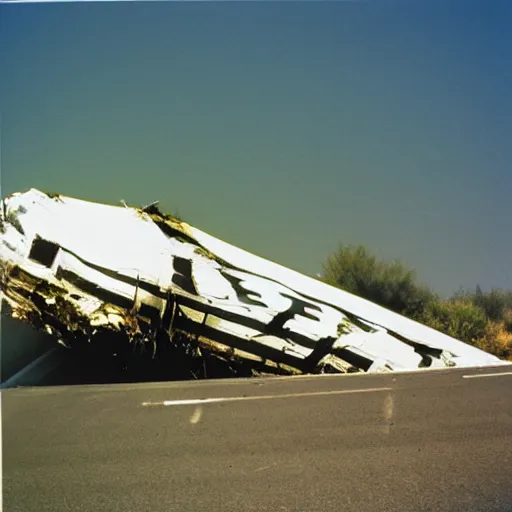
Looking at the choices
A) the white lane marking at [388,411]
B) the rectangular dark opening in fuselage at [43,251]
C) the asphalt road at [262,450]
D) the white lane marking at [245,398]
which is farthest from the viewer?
the rectangular dark opening in fuselage at [43,251]

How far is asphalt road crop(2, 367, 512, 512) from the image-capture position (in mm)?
3533

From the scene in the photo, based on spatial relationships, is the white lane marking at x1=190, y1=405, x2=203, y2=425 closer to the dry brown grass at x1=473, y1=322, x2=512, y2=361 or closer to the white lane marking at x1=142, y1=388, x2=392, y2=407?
the white lane marking at x1=142, y1=388, x2=392, y2=407

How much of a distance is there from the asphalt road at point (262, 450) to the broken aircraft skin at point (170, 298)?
1.76 meters

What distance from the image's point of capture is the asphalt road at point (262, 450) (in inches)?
139

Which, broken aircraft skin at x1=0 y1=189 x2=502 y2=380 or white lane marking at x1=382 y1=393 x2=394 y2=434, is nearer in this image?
white lane marking at x1=382 y1=393 x2=394 y2=434

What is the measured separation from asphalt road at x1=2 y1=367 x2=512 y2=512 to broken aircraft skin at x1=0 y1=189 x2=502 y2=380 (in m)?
1.76

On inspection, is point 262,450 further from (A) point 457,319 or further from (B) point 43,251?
(A) point 457,319

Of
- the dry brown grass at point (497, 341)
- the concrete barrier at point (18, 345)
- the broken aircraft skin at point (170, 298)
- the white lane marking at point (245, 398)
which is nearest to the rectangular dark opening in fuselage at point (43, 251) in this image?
the broken aircraft skin at point (170, 298)

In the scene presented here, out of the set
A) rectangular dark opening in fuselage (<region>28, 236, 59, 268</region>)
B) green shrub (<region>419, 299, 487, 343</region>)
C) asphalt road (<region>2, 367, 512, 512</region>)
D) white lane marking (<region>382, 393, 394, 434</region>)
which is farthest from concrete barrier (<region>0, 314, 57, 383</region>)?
green shrub (<region>419, 299, 487, 343</region>)

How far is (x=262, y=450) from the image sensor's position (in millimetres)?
4395

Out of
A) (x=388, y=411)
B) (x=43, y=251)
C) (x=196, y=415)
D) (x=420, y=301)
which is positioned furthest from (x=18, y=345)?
(x=420, y=301)

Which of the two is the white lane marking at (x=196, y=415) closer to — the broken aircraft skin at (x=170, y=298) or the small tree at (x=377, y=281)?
the broken aircraft skin at (x=170, y=298)

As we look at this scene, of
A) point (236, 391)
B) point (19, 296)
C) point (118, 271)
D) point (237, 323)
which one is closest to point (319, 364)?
point (237, 323)

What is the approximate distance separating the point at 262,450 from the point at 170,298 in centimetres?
449
